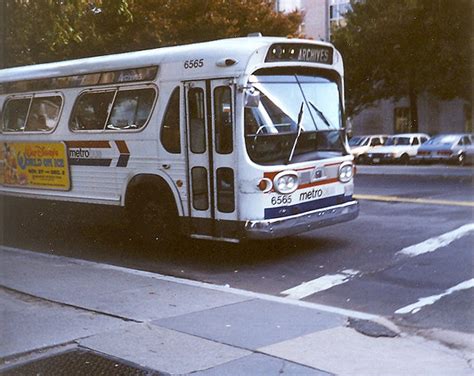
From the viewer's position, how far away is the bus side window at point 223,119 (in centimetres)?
901

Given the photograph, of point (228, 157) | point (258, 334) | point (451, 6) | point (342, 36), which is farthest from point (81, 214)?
point (342, 36)

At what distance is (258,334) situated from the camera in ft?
19.5

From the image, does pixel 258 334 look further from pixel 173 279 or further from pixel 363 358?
pixel 173 279

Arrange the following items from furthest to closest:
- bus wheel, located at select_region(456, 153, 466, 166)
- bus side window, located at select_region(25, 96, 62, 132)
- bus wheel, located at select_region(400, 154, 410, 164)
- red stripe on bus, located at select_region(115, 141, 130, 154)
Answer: bus wheel, located at select_region(400, 154, 410, 164), bus wheel, located at select_region(456, 153, 466, 166), bus side window, located at select_region(25, 96, 62, 132), red stripe on bus, located at select_region(115, 141, 130, 154)

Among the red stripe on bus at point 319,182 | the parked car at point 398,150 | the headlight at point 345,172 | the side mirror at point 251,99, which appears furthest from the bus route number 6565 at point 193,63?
the parked car at point 398,150

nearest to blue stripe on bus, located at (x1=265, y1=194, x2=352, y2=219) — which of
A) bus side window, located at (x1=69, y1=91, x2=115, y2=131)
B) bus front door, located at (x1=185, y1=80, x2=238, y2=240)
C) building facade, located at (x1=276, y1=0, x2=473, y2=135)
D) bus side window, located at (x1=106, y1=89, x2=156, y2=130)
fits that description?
bus front door, located at (x1=185, y1=80, x2=238, y2=240)

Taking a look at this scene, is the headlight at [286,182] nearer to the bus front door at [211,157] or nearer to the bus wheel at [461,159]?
the bus front door at [211,157]

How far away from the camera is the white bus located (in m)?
8.93

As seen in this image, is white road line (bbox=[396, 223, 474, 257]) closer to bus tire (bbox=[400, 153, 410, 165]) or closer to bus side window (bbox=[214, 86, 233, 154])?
bus side window (bbox=[214, 86, 233, 154])

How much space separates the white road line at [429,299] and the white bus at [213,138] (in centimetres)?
233

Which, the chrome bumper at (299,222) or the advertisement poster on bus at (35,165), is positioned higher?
the advertisement poster on bus at (35,165)

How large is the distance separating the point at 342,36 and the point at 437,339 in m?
30.8

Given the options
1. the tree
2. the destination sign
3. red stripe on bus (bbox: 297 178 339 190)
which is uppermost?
the tree

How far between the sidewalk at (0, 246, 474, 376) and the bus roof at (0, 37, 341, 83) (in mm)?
3219
